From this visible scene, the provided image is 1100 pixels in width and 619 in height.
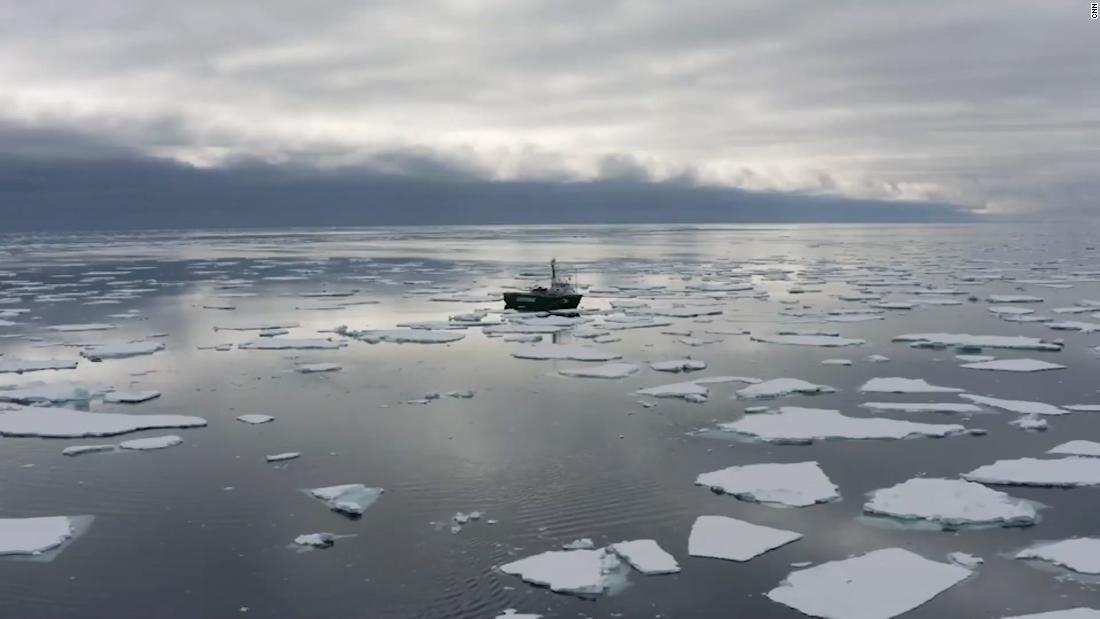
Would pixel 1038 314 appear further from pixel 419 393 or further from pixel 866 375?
pixel 419 393

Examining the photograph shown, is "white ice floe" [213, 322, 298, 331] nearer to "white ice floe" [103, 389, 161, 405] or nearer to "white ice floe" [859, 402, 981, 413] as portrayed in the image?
"white ice floe" [103, 389, 161, 405]

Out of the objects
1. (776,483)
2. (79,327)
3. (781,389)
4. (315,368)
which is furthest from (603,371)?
→ (79,327)

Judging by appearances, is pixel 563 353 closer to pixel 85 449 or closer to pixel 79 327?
pixel 85 449

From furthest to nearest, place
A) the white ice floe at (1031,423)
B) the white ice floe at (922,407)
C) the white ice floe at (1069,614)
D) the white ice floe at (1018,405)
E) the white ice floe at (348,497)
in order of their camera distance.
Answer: the white ice floe at (922,407)
the white ice floe at (1018,405)
the white ice floe at (1031,423)
the white ice floe at (348,497)
the white ice floe at (1069,614)

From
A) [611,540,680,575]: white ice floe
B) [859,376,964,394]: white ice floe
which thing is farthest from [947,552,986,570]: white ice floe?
[859,376,964,394]: white ice floe

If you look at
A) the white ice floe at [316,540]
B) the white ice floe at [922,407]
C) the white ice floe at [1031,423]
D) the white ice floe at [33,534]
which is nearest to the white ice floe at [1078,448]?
the white ice floe at [1031,423]

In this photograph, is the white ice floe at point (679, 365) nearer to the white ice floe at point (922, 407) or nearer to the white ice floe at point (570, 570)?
the white ice floe at point (922, 407)

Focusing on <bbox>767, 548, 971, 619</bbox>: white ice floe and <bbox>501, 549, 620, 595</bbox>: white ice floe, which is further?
<bbox>501, 549, 620, 595</bbox>: white ice floe
